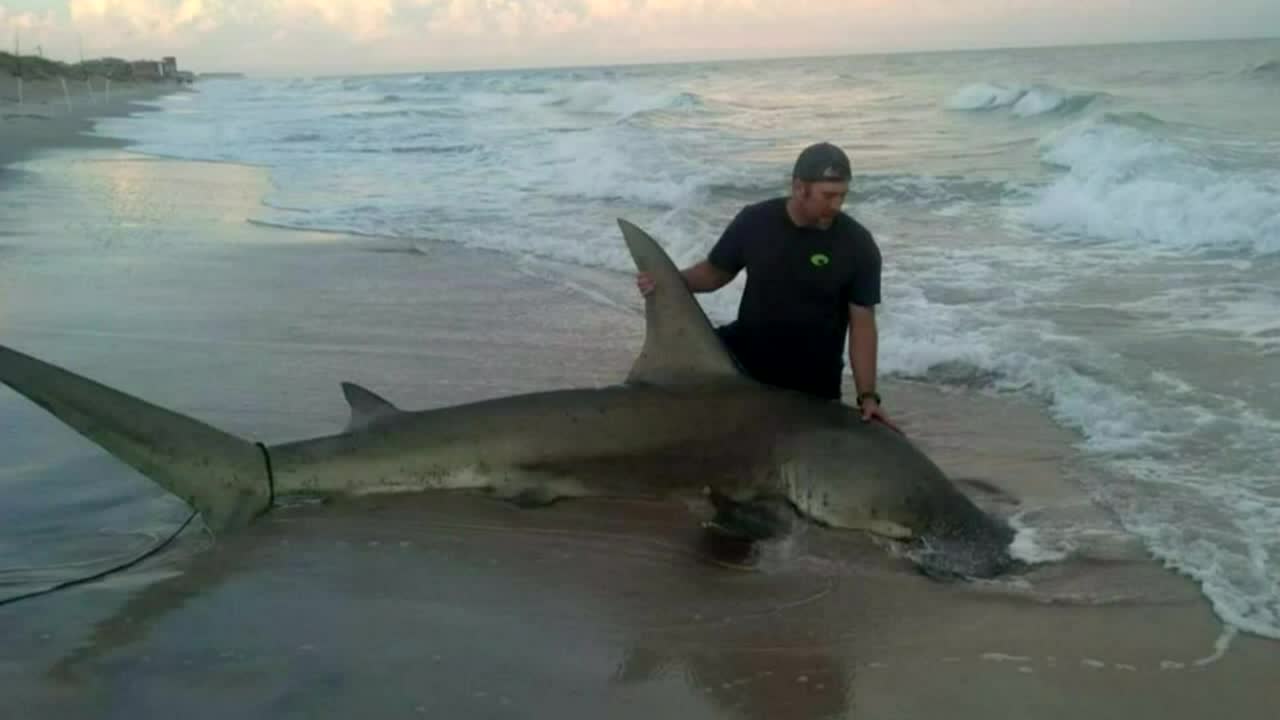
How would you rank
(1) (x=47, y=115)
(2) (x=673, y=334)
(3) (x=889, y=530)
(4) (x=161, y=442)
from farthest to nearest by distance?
1. (1) (x=47, y=115)
2. (2) (x=673, y=334)
3. (3) (x=889, y=530)
4. (4) (x=161, y=442)

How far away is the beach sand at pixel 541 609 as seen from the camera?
10.2 ft

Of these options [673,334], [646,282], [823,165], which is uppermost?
[823,165]

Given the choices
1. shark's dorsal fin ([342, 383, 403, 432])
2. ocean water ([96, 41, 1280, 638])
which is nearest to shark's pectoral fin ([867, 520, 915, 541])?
ocean water ([96, 41, 1280, 638])

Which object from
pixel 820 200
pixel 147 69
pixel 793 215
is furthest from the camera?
pixel 147 69

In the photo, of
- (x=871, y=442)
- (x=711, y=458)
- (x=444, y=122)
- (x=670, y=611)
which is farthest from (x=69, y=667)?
(x=444, y=122)

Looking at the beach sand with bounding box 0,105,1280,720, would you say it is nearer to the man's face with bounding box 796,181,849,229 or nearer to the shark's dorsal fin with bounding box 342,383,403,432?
the shark's dorsal fin with bounding box 342,383,403,432

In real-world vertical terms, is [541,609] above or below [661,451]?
below

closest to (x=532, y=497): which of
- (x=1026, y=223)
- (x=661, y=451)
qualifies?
(x=661, y=451)

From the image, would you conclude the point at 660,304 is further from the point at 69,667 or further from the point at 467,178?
the point at 467,178

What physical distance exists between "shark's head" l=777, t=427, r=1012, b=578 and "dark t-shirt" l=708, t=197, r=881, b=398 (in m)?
0.59

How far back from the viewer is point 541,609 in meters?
3.69

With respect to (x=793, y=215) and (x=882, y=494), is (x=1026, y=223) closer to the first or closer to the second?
A: (x=793, y=215)

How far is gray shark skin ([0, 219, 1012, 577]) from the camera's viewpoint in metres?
4.22

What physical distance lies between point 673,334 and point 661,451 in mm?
413
